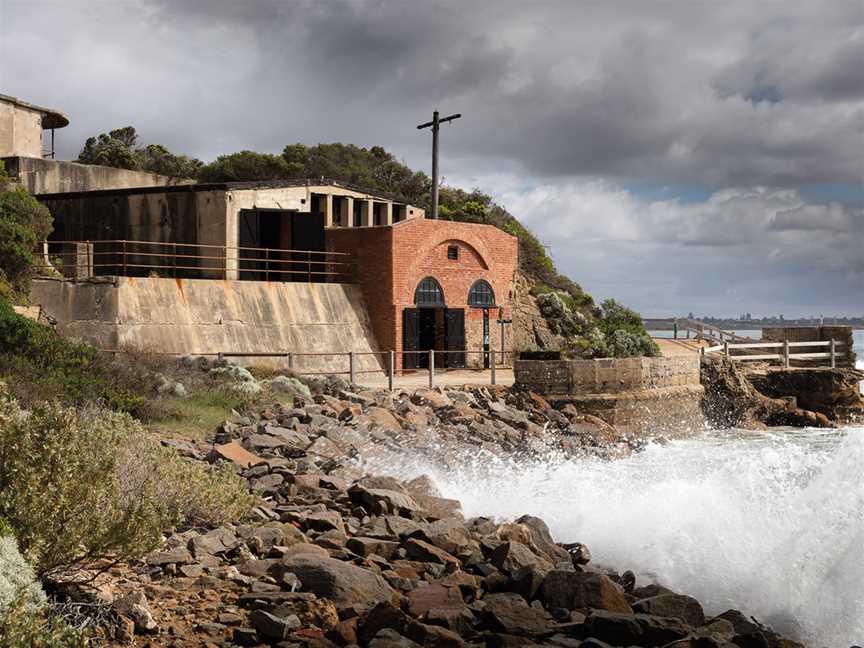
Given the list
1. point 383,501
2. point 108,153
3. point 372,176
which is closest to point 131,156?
point 108,153

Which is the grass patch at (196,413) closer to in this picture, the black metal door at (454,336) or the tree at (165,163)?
the black metal door at (454,336)

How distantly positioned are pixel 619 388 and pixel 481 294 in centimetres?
693

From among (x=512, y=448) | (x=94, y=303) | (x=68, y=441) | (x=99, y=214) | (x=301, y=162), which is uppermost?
(x=301, y=162)

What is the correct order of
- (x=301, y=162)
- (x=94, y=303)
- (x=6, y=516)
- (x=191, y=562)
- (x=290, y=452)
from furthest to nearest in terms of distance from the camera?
1. (x=301, y=162)
2. (x=94, y=303)
3. (x=290, y=452)
4. (x=191, y=562)
5. (x=6, y=516)

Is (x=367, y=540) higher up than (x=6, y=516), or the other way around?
(x=6, y=516)

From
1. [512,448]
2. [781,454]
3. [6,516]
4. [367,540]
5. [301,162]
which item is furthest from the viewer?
[301,162]

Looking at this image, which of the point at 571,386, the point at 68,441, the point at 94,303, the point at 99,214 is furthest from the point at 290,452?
the point at 99,214

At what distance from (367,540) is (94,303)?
16073mm

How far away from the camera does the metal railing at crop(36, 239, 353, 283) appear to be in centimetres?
2816

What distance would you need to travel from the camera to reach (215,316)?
2603cm

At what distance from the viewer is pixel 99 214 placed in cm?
3052

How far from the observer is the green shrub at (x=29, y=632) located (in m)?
6.22

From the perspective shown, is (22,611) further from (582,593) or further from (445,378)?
(445,378)

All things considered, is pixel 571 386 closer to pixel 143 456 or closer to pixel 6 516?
pixel 143 456
